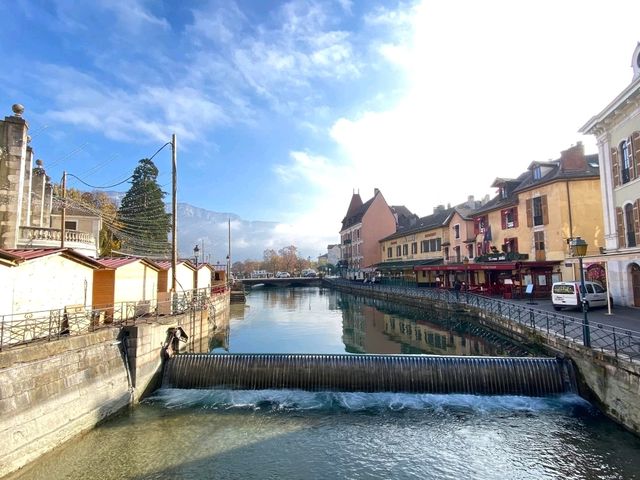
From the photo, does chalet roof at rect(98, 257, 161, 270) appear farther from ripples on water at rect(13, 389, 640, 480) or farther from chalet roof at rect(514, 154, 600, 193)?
chalet roof at rect(514, 154, 600, 193)

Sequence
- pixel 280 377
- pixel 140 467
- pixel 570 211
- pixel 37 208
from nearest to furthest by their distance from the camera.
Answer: pixel 140 467
pixel 280 377
pixel 37 208
pixel 570 211

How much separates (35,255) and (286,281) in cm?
7984

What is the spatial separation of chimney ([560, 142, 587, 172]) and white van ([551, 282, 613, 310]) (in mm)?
14063

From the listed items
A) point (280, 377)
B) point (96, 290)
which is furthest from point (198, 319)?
point (280, 377)

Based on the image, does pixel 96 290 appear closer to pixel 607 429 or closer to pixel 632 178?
pixel 607 429

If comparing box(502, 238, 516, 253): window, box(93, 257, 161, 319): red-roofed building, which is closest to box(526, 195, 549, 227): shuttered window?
box(502, 238, 516, 253): window

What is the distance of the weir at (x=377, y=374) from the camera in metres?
14.4

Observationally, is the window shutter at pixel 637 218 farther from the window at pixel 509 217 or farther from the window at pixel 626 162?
the window at pixel 509 217

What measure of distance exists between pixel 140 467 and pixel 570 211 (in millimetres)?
36214

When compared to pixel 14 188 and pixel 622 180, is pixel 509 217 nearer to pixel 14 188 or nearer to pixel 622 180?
pixel 622 180

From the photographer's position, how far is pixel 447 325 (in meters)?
30.7

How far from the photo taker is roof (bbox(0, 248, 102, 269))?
12.3m

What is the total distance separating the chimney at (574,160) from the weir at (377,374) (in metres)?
26.0

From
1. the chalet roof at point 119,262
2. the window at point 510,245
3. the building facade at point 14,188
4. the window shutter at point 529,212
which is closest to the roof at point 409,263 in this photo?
the window at point 510,245
